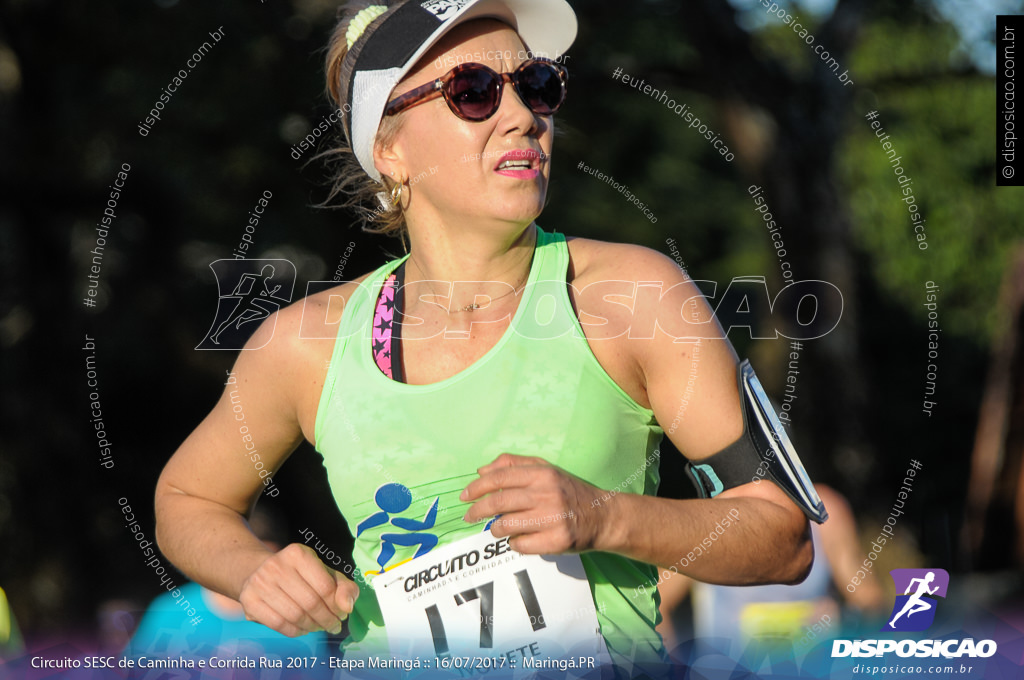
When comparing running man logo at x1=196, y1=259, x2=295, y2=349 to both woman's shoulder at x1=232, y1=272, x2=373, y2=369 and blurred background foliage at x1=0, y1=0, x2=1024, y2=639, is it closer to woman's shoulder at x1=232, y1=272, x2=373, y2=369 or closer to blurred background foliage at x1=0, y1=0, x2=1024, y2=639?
woman's shoulder at x1=232, y1=272, x2=373, y2=369

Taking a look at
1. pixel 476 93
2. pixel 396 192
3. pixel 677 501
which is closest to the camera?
pixel 677 501

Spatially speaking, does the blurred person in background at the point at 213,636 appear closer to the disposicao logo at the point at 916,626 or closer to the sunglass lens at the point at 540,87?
the sunglass lens at the point at 540,87

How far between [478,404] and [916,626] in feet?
4.20

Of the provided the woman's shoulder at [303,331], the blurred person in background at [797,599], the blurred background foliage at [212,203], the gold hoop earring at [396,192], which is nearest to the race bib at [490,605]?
the woman's shoulder at [303,331]

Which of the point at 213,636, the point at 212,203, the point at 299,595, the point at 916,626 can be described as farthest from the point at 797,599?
the point at 212,203

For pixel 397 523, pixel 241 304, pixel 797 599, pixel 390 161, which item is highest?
pixel 390 161

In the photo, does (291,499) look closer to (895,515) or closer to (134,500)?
(134,500)

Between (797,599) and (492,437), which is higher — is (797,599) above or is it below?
below

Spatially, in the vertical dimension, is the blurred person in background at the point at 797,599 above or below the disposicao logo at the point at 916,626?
below

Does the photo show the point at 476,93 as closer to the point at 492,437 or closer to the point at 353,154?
the point at 353,154

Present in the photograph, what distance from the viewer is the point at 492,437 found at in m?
1.87

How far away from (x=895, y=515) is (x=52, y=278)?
5.07 m

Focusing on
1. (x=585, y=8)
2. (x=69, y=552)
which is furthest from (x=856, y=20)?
(x=69, y=552)

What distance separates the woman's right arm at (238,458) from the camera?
2.10 meters
